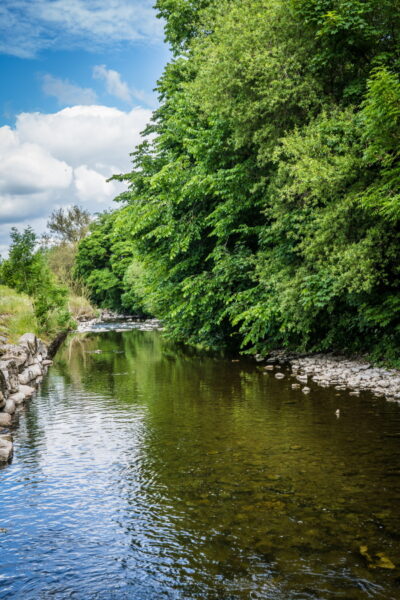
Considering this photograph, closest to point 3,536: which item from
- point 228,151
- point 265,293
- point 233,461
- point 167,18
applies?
point 233,461

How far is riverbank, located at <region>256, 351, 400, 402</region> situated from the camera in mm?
11242

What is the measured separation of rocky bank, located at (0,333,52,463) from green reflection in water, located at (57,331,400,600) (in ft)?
8.23

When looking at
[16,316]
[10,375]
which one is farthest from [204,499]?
[16,316]

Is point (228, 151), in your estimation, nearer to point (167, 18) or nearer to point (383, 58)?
point (383, 58)

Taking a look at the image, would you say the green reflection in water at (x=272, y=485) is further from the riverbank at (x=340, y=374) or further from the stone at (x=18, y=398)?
the stone at (x=18, y=398)

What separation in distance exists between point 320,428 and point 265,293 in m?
6.95

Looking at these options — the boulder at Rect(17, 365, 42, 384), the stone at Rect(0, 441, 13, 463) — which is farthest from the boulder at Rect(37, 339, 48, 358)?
the stone at Rect(0, 441, 13, 463)

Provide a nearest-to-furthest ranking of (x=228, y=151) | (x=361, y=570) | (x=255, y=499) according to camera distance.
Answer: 1. (x=361, y=570)
2. (x=255, y=499)
3. (x=228, y=151)

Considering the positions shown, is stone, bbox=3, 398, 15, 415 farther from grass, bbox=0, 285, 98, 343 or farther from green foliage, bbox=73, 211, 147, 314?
green foliage, bbox=73, 211, 147, 314

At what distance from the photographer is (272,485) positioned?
6484mm

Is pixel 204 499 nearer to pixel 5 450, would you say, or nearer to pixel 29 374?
pixel 5 450

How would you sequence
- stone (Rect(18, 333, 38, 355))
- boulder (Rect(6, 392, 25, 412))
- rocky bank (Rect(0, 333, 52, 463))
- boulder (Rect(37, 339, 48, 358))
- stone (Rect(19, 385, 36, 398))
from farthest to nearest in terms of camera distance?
boulder (Rect(37, 339, 48, 358)) → stone (Rect(18, 333, 38, 355)) → stone (Rect(19, 385, 36, 398)) → boulder (Rect(6, 392, 25, 412)) → rocky bank (Rect(0, 333, 52, 463))

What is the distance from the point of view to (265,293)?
49.9ft

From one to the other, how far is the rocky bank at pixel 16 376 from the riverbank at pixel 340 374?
706cm
